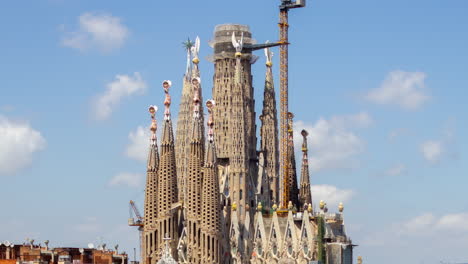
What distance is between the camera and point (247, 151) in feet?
452

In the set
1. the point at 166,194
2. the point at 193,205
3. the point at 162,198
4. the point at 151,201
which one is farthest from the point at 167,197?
the point at 193,205

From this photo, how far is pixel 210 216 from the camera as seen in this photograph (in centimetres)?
12450

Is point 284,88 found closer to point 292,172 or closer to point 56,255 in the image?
point 292,172

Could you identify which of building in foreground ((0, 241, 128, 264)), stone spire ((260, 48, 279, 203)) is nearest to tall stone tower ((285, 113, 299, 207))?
stone spire ((260, 48, 279, 203))

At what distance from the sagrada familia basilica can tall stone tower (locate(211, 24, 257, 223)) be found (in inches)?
4.8

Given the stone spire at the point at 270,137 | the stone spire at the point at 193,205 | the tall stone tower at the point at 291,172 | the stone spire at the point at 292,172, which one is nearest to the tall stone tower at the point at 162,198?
the stone spire at the point at 193,205

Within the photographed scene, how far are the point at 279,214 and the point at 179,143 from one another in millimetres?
15975

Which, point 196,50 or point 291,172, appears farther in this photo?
point 291,172

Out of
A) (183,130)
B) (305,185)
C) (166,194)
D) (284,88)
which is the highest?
(284,88)

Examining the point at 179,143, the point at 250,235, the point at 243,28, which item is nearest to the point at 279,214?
the point at 250,235

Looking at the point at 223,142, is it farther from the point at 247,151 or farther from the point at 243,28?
the point at 243,28

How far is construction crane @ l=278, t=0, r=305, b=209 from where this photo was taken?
150500 millimetres

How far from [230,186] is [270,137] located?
11.6 meters

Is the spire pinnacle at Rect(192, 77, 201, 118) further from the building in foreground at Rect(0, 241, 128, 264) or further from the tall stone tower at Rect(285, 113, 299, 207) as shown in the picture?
the tall stone tower at Rect(285, 113, 299, 207)
